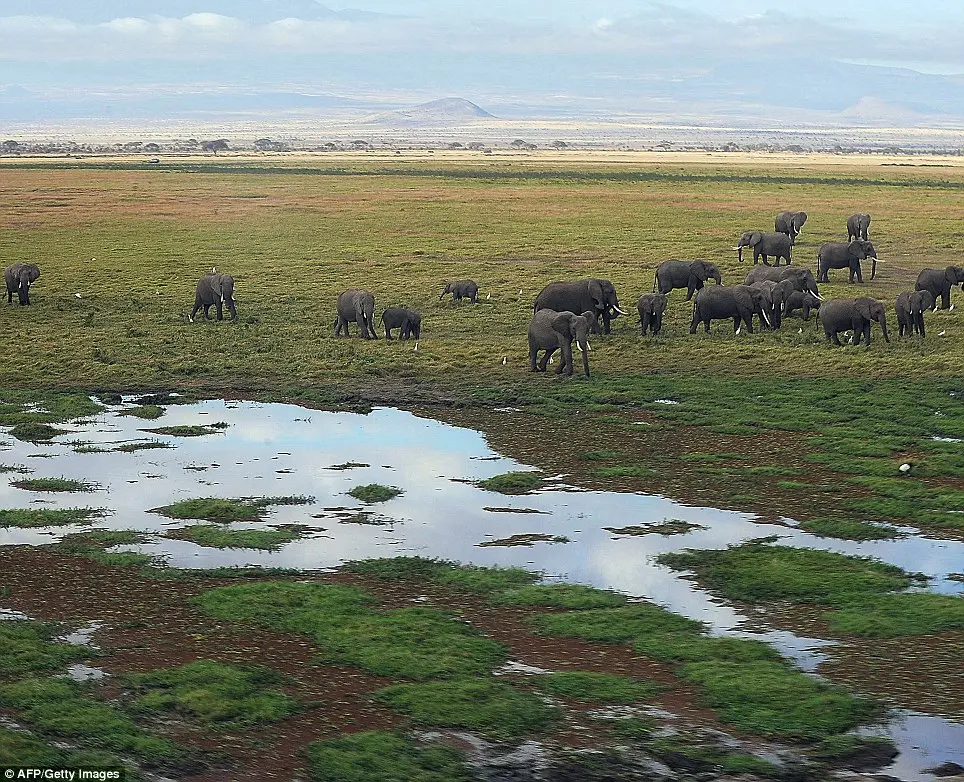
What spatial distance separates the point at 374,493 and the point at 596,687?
23.1ft

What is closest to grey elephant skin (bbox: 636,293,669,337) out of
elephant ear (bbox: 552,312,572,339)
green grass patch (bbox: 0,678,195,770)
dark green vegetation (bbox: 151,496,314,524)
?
elephant ear (bbox: 552,312,572,339)

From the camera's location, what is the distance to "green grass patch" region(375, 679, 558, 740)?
10602mm

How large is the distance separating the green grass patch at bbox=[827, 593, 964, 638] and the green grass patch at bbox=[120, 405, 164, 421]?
41.8ft

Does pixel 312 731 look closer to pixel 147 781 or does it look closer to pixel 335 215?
pixel 147 781

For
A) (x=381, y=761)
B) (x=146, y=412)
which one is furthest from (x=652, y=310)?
(x=381, y=761)

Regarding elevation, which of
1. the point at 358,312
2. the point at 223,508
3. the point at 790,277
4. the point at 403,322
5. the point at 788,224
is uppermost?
the point at 788,224

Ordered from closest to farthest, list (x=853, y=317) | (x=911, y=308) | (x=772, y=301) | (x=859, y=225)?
1. (x=853, y=317)
2. (x=911, y=308)
3. (x=772, y=301)
4. (x=859, y=225)

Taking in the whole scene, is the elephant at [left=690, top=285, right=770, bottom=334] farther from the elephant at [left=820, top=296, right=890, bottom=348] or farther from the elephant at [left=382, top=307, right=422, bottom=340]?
the elephant at [left=382, top=307, right=422, bottom=340]

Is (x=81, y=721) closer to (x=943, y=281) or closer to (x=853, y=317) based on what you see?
(x=853, y=317)

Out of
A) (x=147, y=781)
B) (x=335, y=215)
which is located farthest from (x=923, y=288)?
(x=335, y=215)

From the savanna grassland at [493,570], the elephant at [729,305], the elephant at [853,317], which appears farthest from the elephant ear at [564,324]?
the elephant at [853,317]

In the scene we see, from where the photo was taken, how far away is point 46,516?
54.4ft

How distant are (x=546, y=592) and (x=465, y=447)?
6862mm

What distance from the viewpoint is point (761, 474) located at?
60.5 ft
